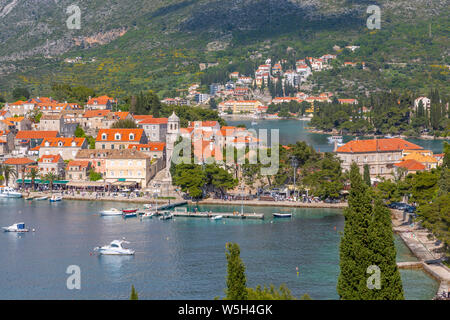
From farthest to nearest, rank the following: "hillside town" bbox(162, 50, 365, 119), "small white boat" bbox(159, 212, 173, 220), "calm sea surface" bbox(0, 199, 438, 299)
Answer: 1. "hillside town" bbox(162, 50, 365, 119)
2. "small white boat" bbox(159, 212, 173, 220)
3. "calm sea surface" bbox(0, 199, 438, 299)

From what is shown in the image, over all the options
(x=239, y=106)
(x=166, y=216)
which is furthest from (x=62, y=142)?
(x=239, y=106)

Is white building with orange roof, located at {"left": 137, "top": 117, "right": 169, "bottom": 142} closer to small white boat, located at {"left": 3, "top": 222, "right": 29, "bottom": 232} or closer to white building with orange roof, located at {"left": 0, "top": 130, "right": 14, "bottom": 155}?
white building with orange roof, located at {"left": 0, "top": 130, "right": 14, "bottom": 155}

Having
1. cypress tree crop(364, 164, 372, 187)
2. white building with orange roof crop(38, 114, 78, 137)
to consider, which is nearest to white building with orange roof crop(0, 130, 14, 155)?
white building with orange roof crop(38, 114, 78, 137)

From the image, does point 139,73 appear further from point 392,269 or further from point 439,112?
point 392,269

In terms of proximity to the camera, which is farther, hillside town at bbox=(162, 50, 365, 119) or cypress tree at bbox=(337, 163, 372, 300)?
hillside town at bbox=(162, 50, 365, 119)

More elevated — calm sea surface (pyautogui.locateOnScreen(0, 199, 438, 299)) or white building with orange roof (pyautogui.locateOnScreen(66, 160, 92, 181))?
white building with orange roof (pyautogui.locateOnScreen(66, 160, 92, 181))

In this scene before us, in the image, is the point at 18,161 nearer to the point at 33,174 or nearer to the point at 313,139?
the point at 33,174

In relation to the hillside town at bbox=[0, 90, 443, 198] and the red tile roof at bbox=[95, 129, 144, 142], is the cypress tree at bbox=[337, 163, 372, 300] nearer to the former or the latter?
the hillside town at bbox=[0, 90, 443, 198]

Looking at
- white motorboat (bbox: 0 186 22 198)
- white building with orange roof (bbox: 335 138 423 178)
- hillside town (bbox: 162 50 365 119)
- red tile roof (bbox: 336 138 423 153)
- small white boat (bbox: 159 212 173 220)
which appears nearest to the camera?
small white boat (bbox: 159 212 173 220)

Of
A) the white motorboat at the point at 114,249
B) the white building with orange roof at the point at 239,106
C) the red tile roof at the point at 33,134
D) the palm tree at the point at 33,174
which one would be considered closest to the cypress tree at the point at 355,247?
the white motorboat at the point at 114,249

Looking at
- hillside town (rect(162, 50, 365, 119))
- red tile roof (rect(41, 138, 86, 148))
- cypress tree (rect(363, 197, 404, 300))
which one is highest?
hillside town (rect(162, 50, 365, 119))
